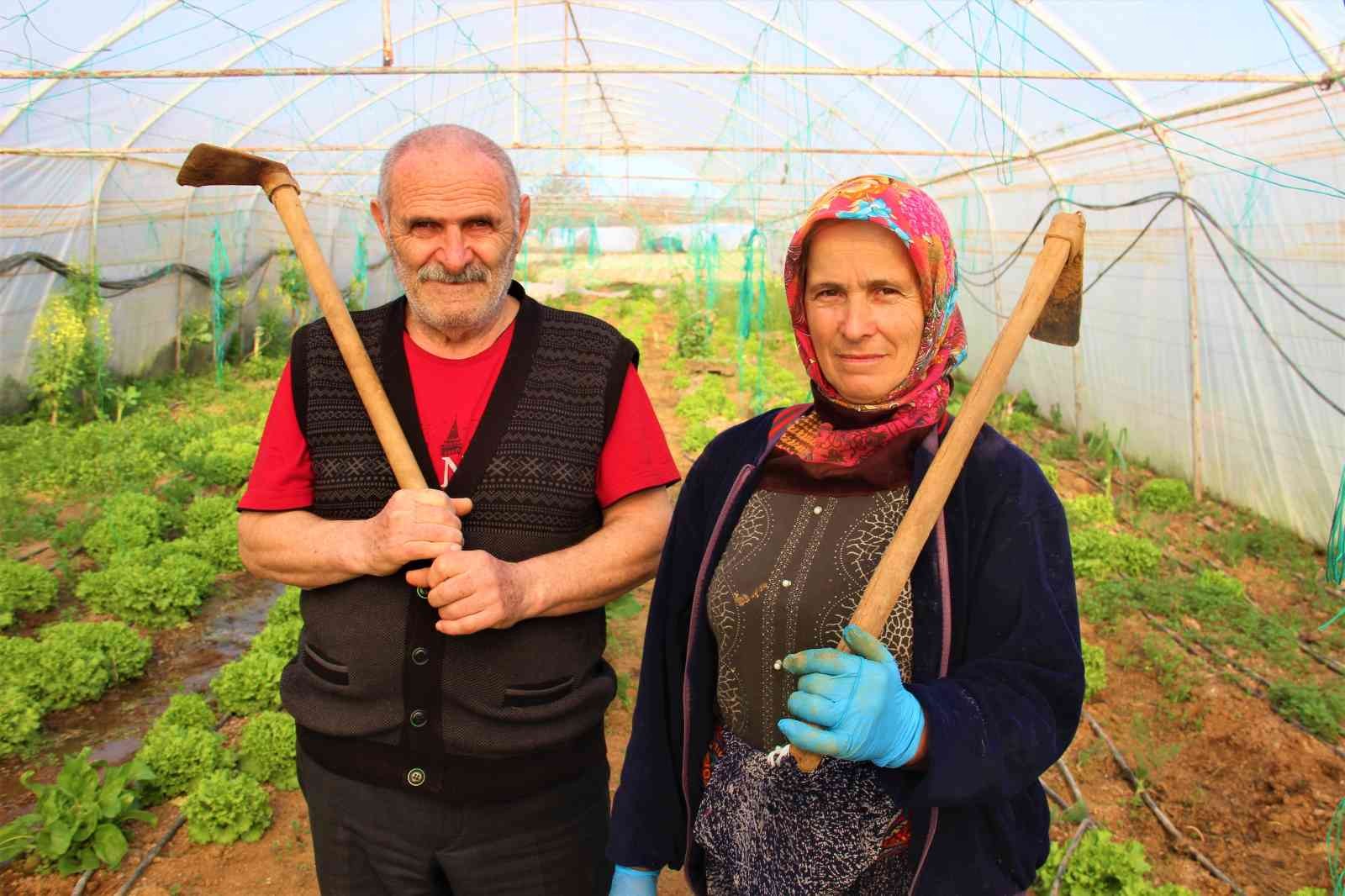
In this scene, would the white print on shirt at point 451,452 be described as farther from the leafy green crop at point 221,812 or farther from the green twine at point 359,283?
the green twine at point 359,283

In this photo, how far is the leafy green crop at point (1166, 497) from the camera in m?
7.19

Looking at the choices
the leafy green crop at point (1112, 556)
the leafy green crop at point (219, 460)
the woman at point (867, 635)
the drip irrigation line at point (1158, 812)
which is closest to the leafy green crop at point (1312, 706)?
the drip irrigation line at point (1158, 812)

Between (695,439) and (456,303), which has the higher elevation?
(456,303)

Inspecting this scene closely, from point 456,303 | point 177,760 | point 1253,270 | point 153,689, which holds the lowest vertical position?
point 153,689

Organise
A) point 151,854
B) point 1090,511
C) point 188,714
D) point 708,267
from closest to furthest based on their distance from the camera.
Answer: point 151,854 → point 188,714 → point 1090,511 → point 708,267

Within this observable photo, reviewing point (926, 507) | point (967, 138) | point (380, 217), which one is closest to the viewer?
point (926, 507)

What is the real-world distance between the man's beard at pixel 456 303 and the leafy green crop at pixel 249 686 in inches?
118

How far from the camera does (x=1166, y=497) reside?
283 inches

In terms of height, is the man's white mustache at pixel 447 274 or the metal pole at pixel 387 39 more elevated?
the metal pole at pixel 387 39

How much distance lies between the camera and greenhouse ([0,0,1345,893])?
3717 millimetres

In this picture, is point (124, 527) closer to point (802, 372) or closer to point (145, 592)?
point (145, 592)

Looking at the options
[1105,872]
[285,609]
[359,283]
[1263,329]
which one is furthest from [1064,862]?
[359,283]

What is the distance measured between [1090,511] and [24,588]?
253 inches

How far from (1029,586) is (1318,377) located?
19.4 feet
